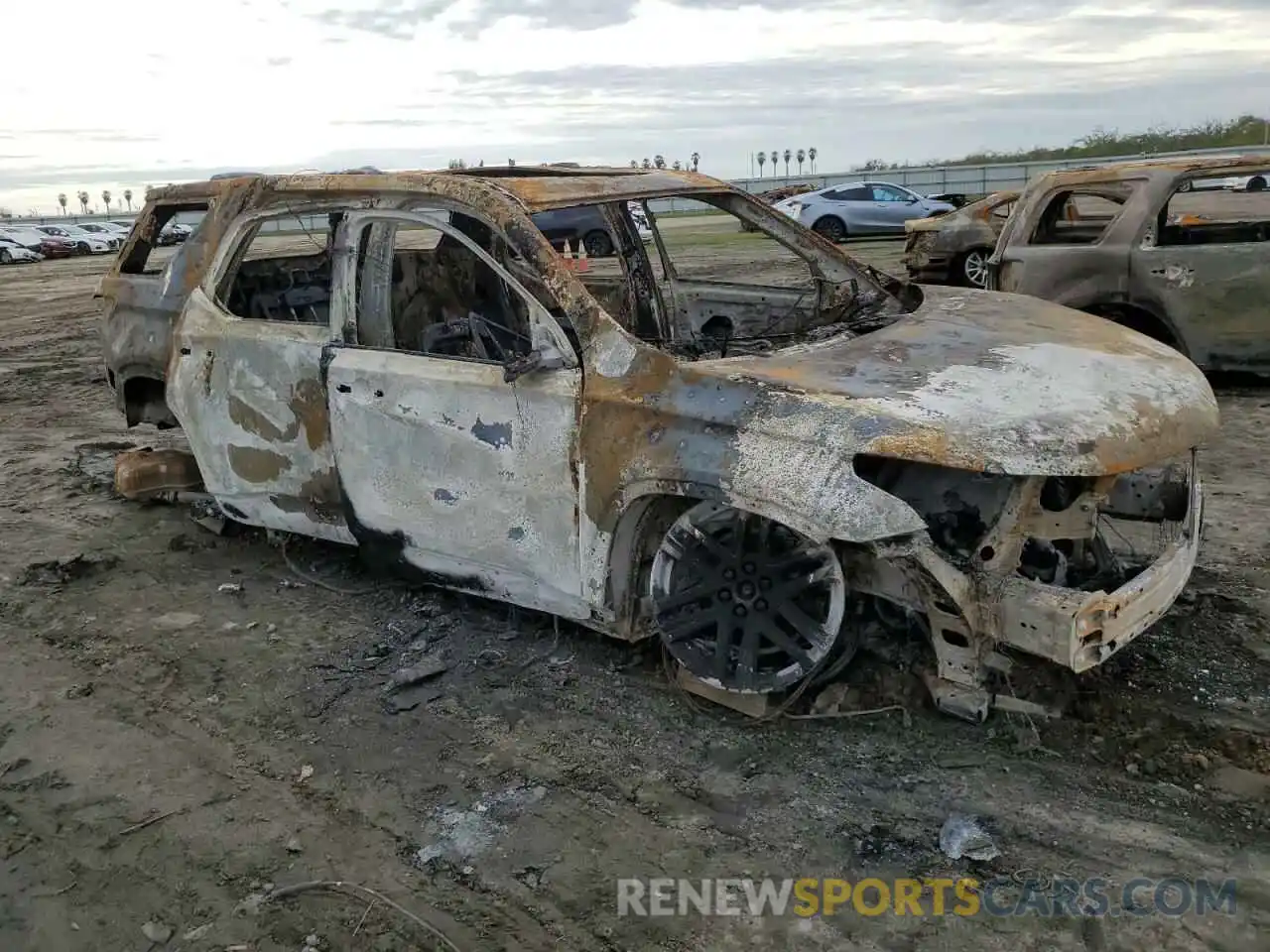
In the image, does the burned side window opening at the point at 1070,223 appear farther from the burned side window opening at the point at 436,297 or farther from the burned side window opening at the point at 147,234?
the burned side window opening at the point at 147,234

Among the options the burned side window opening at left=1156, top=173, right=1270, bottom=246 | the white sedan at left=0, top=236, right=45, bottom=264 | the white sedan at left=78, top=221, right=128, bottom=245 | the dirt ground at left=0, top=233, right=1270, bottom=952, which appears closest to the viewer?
the dirt ground at left=0, top=233, right=1270, bottom=952

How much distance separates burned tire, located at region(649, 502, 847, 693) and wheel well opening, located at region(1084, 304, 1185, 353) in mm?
5252

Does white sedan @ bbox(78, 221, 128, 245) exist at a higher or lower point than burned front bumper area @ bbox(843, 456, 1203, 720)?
higher

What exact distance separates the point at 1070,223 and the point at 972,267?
4447mm

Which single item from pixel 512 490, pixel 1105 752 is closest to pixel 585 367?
pixel 512 490

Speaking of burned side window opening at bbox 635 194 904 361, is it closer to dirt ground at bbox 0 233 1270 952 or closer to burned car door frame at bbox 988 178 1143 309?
dirt ground at bbox 0 233 1270 952

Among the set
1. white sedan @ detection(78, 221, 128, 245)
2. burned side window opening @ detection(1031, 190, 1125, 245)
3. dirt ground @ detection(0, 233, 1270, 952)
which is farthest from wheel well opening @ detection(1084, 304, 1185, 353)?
white sedan @ detection(78, 221, 128, 245)

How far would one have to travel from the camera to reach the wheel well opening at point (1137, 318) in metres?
7.53

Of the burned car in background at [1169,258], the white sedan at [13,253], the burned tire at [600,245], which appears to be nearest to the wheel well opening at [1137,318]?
the burned car in background at [1169,258]

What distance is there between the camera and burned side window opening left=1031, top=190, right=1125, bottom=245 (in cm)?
770

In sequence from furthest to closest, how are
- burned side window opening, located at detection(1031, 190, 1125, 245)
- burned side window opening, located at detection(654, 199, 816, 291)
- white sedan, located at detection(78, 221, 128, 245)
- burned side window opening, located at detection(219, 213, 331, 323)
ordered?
white sedan, located at detection(78, 221, 128, 245) < burned side window opening, located at detection(654, 199, 816, 291) < burned side window opening, located at detection(1031, 190, 1125, 245) < burned side window opening, located at detection(219, 213, 331, 323)

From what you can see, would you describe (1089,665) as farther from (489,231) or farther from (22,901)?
(22,901)

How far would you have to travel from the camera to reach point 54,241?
34031 millimetres

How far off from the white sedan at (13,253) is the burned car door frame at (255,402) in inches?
1267
